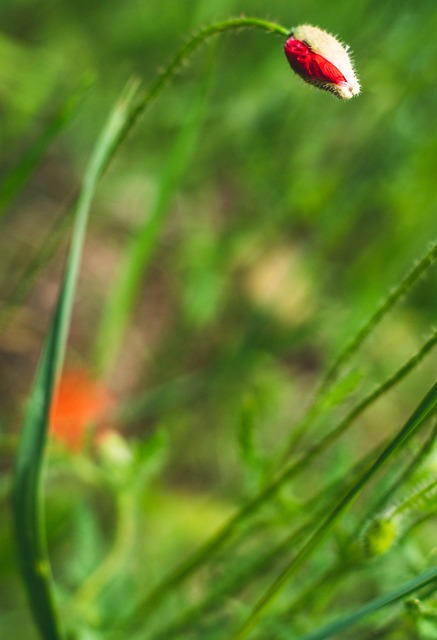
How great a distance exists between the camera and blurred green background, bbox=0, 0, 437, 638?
1.95 m

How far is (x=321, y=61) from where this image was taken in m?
0.78

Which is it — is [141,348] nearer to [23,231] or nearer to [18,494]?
[23,231]

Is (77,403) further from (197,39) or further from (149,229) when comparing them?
(197,39)

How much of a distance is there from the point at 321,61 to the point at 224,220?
1771 millimetres

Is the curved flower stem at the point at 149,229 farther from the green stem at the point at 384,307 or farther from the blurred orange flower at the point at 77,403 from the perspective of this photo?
the green stem at the point at 384,307

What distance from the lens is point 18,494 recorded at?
1.00m

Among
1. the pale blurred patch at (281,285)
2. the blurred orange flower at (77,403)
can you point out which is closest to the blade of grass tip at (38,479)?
the blurred orange flower at (77,403)

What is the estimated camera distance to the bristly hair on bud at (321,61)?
2.53 feet

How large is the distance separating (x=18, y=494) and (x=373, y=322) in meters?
0.44

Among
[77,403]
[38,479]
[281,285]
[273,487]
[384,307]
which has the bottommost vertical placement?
[77,403]

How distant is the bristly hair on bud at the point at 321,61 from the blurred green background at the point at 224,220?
102cm

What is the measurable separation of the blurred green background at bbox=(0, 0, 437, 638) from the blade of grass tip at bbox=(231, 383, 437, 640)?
87cm

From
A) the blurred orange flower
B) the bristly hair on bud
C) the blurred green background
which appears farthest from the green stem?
the blurred orange flower

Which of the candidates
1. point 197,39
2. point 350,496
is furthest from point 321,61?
point 350,496
